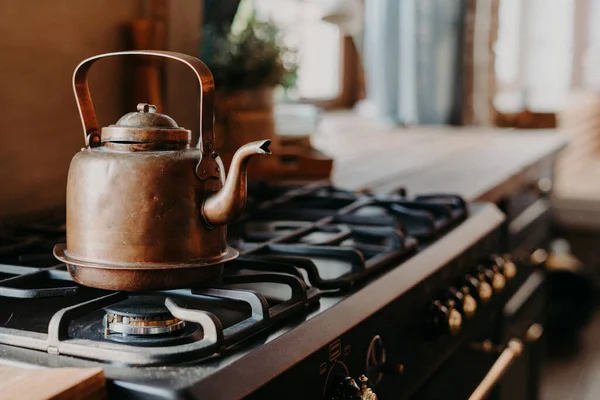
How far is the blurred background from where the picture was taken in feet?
4.04

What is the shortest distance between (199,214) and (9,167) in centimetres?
58

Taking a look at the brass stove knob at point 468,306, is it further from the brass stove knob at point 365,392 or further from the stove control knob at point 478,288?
the brass stove knob at point 365,392

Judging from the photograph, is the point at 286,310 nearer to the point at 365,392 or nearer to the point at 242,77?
the point at 365,392

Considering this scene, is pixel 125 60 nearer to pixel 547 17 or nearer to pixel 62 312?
pixel 62 312

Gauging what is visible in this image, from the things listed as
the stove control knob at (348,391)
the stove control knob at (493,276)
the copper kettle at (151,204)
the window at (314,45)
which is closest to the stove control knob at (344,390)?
the stove control knob at (348,391)

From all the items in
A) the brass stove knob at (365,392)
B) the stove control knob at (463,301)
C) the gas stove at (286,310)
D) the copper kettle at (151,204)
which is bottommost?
the stove control knob at (463,301)

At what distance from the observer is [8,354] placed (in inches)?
24.8

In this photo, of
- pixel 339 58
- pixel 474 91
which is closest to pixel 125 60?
pixel 474 91

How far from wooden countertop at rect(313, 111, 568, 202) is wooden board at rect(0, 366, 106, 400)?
3.68 feet

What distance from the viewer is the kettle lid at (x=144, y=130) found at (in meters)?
0.71

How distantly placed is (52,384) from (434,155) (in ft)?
6.29

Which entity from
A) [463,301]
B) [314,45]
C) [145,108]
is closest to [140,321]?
[145,108]

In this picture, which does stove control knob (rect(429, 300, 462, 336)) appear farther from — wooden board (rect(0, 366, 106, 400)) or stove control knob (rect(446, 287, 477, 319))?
wooden board (rect(0, 366, 106, 400))

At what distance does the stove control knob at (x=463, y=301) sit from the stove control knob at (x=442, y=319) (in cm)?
7
